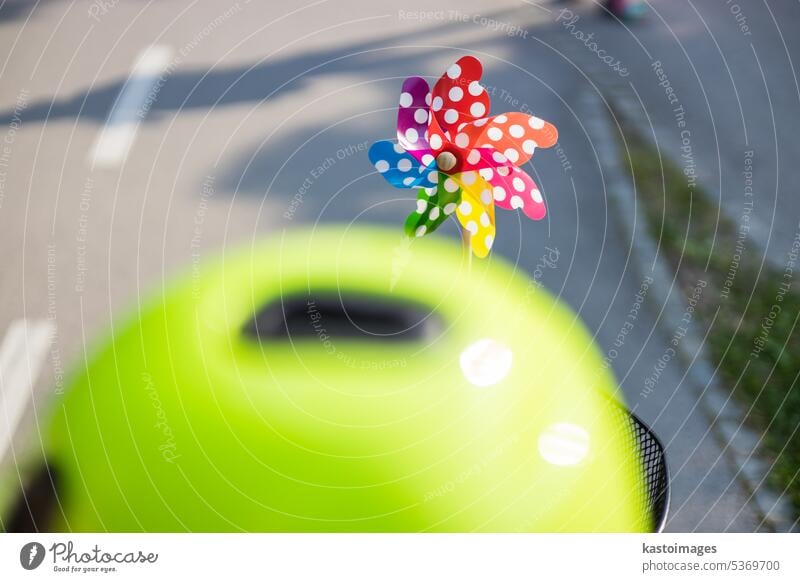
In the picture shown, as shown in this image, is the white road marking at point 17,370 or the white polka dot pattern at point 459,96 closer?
the white polka dot pattern at point 459,96

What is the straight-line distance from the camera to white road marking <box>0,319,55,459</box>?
3.42 ft

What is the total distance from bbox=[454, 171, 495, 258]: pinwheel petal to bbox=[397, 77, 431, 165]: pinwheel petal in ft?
0.18

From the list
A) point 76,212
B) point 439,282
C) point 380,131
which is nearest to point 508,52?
point 380,131

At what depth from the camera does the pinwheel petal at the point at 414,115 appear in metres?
0.91

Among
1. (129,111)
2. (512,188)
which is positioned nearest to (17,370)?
(129,111)

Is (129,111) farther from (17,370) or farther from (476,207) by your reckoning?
(476,207)

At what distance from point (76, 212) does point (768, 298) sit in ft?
3.53

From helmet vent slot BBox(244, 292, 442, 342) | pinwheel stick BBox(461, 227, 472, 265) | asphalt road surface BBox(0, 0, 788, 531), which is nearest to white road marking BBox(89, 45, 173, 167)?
asphalt road surface BBox(0, 0, 788, 531)

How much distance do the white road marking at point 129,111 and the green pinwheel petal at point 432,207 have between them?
445mm

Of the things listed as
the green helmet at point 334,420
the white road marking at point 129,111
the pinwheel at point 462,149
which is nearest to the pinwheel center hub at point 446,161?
the pinwheel at point 462,149
